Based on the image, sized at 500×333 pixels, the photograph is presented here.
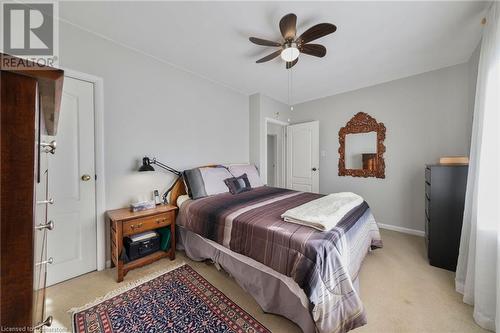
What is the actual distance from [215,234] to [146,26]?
2.21 metres

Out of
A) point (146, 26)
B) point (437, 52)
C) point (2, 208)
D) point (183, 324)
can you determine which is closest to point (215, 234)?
point (183, 324)

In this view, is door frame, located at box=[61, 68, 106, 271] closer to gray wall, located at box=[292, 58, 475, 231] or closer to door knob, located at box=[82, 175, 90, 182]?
door knob, located at box=[82, 175, 90, 182]

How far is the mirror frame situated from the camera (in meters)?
3.39

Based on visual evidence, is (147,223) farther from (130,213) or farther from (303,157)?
(303,157)

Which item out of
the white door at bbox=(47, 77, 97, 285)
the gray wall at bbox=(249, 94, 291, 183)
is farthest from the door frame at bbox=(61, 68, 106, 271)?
the gray wall at bbox=(249, 94, 291, 183)

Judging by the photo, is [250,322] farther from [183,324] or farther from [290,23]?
[290,23]

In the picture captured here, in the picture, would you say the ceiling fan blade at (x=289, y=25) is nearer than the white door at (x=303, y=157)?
Yes

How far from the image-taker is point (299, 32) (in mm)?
2074

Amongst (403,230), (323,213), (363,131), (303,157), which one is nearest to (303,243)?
(323,213)

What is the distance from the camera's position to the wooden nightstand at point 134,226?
1.92 metres

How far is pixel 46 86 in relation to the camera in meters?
0.47

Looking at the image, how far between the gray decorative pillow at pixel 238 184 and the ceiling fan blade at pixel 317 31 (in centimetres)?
189

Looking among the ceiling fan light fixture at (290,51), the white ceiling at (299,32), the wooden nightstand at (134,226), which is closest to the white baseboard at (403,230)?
the white ceiling at (299,32)

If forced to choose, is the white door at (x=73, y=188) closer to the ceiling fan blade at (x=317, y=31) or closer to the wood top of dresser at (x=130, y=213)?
the wood top of dresser at (x=130, y=213)
